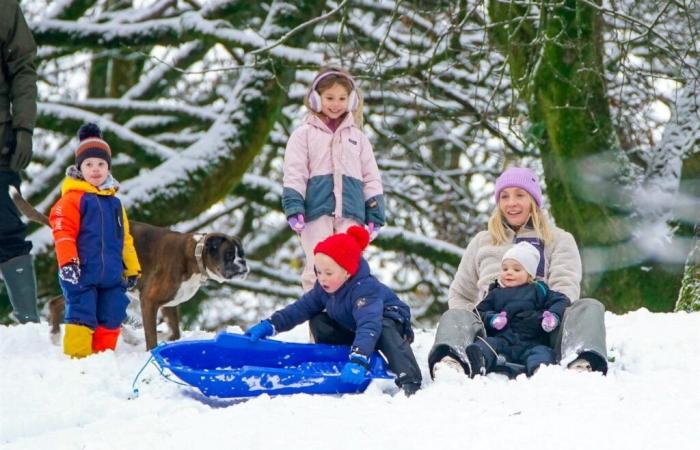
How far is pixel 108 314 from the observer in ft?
19.9

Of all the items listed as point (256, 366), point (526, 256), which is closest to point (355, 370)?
point (256, 366)

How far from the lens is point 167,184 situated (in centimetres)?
964

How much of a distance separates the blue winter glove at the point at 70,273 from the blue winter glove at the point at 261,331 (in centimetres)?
112

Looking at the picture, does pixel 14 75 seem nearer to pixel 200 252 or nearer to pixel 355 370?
pixel 200 252

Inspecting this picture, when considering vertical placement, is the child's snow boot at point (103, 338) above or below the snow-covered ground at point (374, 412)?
above

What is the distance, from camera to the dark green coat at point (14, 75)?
6426 millimetres

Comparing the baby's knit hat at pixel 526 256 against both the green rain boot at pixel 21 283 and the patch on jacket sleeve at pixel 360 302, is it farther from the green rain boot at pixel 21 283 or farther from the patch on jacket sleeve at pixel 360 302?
the green rain boot at pixel 21 283

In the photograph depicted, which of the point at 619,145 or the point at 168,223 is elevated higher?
the point at 619,145

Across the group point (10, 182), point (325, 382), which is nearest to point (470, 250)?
point (325, 382)

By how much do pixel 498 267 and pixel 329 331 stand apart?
1.20 meters

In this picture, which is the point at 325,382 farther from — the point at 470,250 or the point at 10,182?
the point at 10,182

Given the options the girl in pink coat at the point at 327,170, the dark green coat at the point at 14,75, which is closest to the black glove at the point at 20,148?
the dark green coat at the point at 14,75

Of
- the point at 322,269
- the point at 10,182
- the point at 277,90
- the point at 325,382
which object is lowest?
the point at 325,382

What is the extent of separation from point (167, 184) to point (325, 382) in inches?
200
